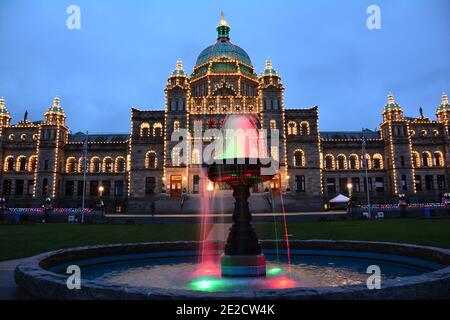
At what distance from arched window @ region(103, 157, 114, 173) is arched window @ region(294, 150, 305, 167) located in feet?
115

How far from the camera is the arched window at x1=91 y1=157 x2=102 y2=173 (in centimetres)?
6781

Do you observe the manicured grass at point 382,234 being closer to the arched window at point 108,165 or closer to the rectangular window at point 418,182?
the rectangular window at point 418,182

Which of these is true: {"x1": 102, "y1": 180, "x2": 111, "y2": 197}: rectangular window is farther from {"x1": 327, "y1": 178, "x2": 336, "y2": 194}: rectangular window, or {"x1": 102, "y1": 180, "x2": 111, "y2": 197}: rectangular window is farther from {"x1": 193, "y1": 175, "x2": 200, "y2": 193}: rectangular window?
{"x1": 327, "y1": 178, "x2": 336, "y2": 194}: rectangular window

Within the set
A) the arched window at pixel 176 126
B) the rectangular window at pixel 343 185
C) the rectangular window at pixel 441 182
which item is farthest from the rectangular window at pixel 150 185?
the rectangular window at pixel 441 182

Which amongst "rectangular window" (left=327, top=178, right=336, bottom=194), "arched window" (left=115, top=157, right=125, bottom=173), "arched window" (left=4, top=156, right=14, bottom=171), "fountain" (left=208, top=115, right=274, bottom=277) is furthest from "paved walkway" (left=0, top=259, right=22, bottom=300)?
"arched window" (left=4, top=156, right=14, bottom=171)

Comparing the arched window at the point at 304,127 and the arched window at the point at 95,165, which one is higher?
the arched window at the point at 304,127

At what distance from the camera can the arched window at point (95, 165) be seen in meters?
67.8

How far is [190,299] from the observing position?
5.57m

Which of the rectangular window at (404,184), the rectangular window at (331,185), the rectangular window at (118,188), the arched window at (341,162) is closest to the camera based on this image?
the rectangular window at (404,184)

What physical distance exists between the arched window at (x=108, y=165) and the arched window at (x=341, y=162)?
44.2m

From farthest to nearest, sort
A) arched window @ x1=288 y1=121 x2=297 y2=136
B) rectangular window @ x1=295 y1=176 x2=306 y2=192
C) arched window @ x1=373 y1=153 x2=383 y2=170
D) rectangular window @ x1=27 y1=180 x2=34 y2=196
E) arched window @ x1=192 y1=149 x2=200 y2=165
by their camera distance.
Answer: arched window @ x1=373 y1=153 x2=383 y2=170, rectangular window @ x1=27 y1=180 x2=34 y2=196, arched window @ x1=288 y1=121 x2=297 y2=136, rectangular window @ x1=295 y1=176 x2=306 y2=192, arched window @ x1=192 y1=149 x2=200 y2=165
